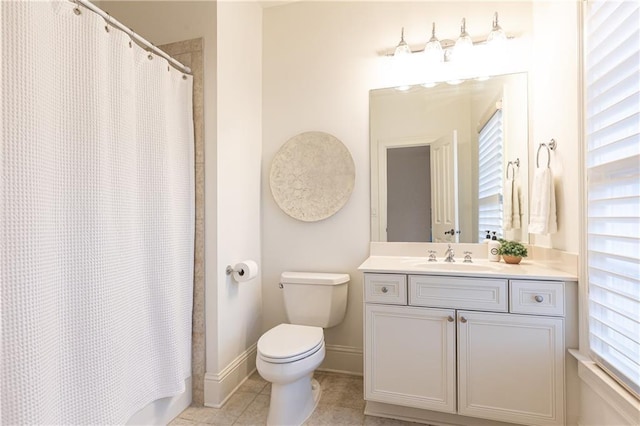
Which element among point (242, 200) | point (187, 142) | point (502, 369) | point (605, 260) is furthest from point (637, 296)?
point (187, 142)

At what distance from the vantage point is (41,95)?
1.09 metres

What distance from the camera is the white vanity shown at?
1441mm

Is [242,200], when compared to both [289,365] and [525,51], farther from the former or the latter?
[525,51]

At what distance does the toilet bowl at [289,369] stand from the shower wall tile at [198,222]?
1.41 feet

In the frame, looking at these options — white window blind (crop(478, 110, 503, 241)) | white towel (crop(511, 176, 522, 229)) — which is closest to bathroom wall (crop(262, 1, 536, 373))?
white window blind (crop(478, 110, 503, 241))

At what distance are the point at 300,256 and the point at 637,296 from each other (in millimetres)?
1759

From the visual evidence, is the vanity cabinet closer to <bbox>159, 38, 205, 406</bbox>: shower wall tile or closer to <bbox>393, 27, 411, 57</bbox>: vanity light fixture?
<bbox>159, 38, 205, 406</bbox>: shower wall tile

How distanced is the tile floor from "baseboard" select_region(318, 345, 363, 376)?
0.45 feet

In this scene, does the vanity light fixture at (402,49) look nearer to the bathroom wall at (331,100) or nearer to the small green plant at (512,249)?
the bathroom wall at (331,100)

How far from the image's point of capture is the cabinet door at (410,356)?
1561 millimetres

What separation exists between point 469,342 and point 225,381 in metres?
1.40

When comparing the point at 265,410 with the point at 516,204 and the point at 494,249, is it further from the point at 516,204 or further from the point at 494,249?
the point at 516,204

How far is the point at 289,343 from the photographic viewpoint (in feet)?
5.49

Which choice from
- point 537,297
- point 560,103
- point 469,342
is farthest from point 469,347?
point 560,103
